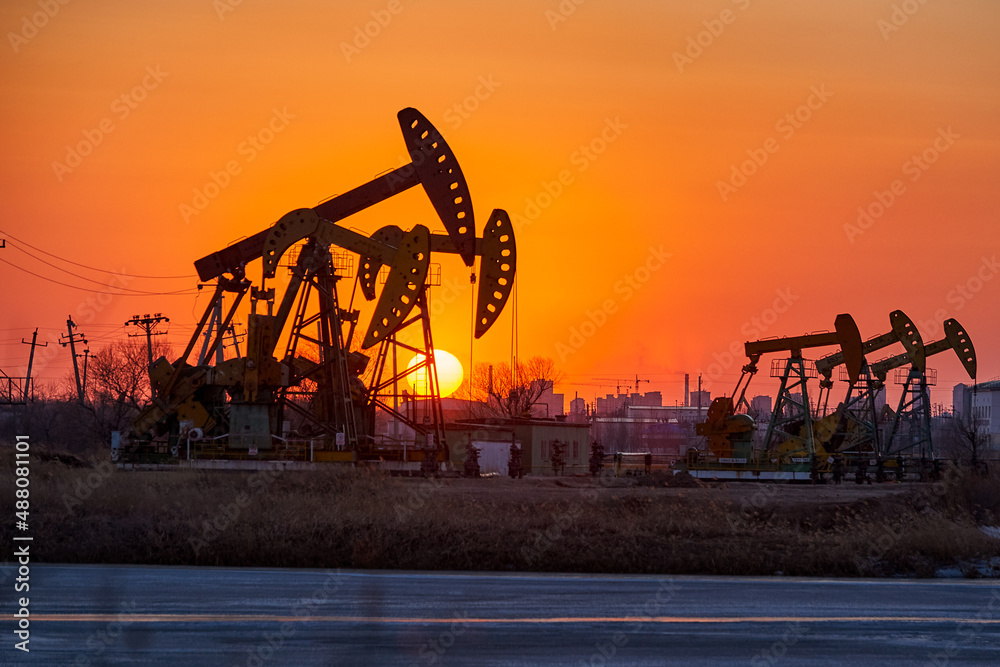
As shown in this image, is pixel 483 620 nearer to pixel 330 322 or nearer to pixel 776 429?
pixel 330 322

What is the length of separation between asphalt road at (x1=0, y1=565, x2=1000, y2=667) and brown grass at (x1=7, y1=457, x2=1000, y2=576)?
175 centimetres

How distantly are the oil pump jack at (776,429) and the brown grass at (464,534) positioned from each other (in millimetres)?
19392

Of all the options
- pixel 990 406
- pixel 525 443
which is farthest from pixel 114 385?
pixel 990 406

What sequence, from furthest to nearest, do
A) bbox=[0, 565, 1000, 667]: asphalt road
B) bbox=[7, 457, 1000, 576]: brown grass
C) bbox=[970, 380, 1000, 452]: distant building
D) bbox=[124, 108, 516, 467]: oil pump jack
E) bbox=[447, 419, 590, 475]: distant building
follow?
1. bbox=[970, 380, 1000, 452]: distant building
2. bbox=[447, 419, 590, 475]: distant building
3. bbox=[124, 108, 516, 467]: oil pump jack
4. bbox=[7, 457, 1000, 576]: brown grass
5. bbox=[0, 565, 1000, 667]: asphalt road

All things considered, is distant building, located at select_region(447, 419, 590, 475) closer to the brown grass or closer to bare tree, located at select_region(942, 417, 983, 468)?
the brown grass

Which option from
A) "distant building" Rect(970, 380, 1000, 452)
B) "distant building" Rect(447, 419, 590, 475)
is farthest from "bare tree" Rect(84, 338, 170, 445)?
"distant building" Rect(970, 380, 1000, 452)

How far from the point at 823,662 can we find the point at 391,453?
90.1 feet

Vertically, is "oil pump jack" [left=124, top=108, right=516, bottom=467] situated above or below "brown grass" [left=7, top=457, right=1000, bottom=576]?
above

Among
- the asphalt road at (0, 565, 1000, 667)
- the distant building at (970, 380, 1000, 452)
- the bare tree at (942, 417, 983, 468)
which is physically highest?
the distant building at (970, 380, 1000, 452)

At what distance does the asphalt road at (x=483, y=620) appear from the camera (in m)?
10.6

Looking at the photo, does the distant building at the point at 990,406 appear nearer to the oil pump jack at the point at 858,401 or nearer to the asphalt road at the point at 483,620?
the oil pump jack at the point at 858,401

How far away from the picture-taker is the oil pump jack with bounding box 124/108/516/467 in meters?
36.8

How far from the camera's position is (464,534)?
1938 cm

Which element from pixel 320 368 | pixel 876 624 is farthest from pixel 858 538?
pixel 320 368
